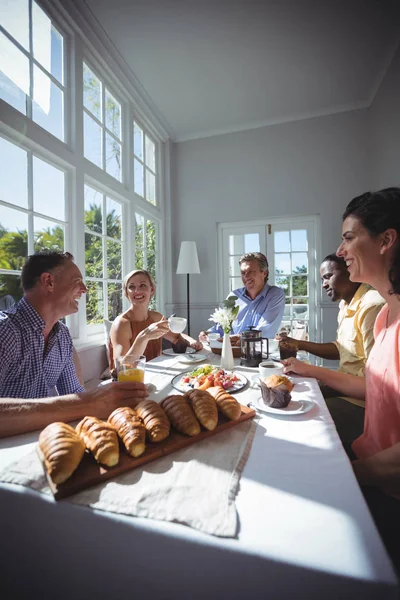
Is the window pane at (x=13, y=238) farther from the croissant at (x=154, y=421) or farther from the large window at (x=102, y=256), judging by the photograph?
the croissant at (x=154, y=421)

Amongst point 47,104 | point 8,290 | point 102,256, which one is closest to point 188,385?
point 8,290

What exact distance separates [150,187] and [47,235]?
221cm

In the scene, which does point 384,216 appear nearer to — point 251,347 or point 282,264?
point 251,347

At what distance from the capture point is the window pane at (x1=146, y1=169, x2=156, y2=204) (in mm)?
4051

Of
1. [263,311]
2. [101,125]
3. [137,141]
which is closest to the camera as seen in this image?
[263,311]

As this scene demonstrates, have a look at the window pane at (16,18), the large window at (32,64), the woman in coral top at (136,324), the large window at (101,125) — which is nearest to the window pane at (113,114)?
the large window at (101,125)

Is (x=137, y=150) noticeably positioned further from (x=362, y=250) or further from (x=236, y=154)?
(x=362, y=250)

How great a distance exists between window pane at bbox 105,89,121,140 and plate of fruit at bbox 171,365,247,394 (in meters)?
3.01

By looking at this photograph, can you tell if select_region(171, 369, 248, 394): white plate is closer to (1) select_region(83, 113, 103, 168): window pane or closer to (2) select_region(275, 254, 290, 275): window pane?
(1) select_region(83, 113, 103, 168): window pane

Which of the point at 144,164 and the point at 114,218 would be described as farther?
the point at 144,164

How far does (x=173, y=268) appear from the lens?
4.51 m

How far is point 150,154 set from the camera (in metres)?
4.16

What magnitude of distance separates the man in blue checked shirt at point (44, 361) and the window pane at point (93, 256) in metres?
1.51

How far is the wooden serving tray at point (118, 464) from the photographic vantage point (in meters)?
0.54
